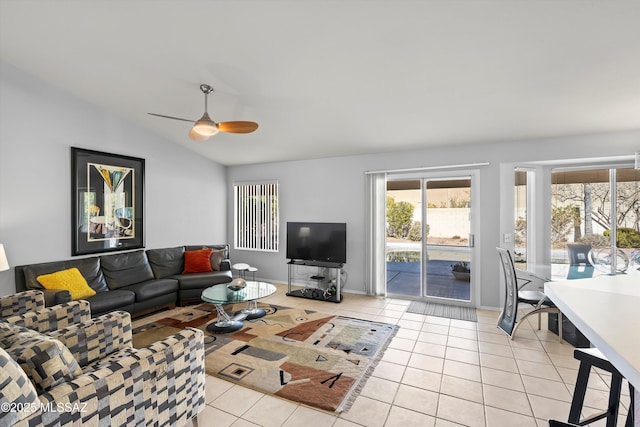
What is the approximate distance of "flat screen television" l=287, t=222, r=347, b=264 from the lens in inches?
197

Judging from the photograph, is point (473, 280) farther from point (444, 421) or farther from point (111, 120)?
point (111, 120)

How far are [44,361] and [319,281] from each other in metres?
4.17

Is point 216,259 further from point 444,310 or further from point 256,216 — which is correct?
point 444,310

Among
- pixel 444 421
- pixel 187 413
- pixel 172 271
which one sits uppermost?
pixel 172 271

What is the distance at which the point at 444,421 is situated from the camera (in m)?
2.11

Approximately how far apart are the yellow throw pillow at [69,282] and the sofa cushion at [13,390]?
2.70m

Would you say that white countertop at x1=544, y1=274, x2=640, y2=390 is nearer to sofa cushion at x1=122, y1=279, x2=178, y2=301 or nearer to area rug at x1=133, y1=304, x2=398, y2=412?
area rug at x1=133, y1=304, x2=398, y2=412

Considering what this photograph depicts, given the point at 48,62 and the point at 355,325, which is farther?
the point at 355,325

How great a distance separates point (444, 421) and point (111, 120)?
525 centimetres

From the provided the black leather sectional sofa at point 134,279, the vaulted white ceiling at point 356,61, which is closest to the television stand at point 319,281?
the black leather sectional sofa at point 134,279

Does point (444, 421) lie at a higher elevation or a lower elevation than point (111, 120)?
lower

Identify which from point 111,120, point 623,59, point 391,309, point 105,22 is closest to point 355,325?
point 391,309

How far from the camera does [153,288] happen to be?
414 centimetres

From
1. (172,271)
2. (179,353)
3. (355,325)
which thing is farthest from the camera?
(172,271)
